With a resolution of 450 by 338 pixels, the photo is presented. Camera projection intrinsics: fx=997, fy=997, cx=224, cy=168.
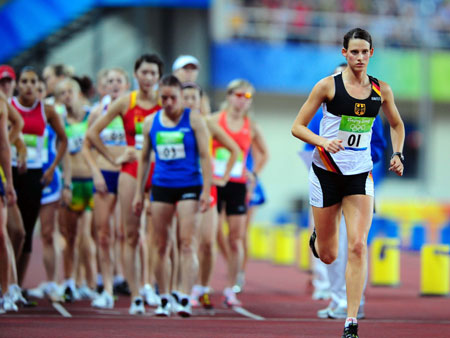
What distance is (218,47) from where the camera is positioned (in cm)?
3100

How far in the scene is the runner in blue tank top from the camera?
938 cm

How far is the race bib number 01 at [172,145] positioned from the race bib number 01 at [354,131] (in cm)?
217

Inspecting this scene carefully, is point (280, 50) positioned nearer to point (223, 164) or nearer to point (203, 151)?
point (223, 164)

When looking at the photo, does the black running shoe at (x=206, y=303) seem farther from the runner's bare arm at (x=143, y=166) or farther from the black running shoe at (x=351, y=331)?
the black running shoe at (x=351, y=331)

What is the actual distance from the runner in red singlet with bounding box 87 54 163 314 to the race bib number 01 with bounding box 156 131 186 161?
0.67 meters

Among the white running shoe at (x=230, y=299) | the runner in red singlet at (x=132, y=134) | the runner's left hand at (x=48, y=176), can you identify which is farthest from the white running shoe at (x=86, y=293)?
the runner in red singlet at (x=132, y=134)

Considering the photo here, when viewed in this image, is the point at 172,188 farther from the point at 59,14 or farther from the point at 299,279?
the point at 59,14

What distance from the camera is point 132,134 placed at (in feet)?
34.1

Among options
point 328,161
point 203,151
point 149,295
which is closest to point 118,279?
point 149,295

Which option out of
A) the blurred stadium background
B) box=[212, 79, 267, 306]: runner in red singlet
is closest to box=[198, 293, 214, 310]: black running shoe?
box=[212, 79, 267, 306]: runner in red singlet

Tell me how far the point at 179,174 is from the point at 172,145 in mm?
283

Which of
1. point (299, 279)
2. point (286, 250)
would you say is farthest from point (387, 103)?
point (286, 250)

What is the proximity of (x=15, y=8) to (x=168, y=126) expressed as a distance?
55.7 ft

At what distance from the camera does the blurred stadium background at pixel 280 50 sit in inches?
1048
